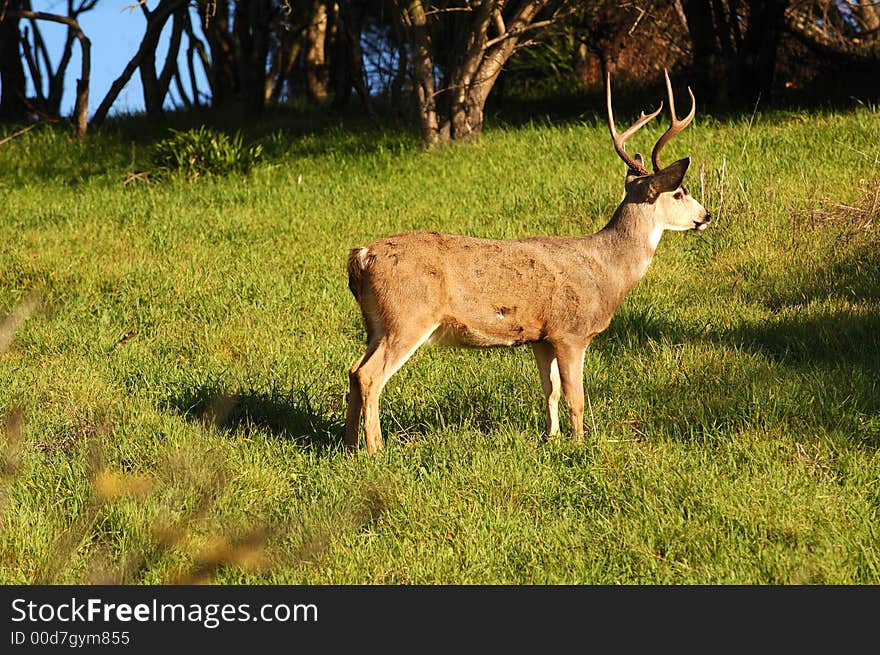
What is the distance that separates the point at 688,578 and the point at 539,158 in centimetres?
977

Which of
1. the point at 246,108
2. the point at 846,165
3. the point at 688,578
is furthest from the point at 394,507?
the point at 246,108

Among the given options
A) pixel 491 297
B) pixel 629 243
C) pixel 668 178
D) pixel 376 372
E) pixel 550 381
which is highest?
pixel 668 178

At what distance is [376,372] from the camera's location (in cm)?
553

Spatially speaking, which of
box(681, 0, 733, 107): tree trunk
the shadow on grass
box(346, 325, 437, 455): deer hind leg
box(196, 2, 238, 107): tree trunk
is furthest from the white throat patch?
box(196, 2, 238, 107): tree trunk

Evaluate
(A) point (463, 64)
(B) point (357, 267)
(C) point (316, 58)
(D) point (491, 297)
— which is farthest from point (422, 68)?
(D) point (491, 297)

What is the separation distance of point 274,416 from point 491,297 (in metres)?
1.58

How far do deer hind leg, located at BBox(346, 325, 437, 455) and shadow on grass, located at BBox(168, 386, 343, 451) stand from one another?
0.29 metres

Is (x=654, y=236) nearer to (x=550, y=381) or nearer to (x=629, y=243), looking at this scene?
(x=629, y=243)

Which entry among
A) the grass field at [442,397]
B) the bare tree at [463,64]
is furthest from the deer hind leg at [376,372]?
the bare tree at [463,64]

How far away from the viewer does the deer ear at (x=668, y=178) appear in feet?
19.3

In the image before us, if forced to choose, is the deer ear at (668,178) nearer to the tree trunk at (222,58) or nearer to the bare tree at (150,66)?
the bare tree at (150,66)

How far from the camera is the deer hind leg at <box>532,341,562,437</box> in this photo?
5.98 meters

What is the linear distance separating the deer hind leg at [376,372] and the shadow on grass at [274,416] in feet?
0.95
